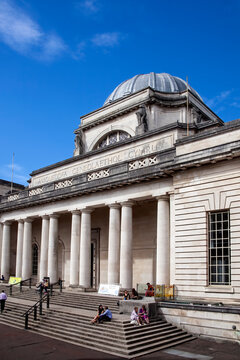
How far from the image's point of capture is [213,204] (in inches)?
651

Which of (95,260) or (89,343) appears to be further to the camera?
(95,260)

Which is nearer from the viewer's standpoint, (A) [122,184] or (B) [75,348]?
(B) [75,348]

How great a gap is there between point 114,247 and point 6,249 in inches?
547

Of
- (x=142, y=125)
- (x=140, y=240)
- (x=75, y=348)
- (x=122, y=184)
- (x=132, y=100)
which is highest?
(x=132, y=100)

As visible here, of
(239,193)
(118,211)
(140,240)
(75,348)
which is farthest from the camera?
(140,240)

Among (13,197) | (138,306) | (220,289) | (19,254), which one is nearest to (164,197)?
(220,289)

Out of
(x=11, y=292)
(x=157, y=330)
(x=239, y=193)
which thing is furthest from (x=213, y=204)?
(x=11, y=292)

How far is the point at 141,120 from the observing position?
28.2 meters

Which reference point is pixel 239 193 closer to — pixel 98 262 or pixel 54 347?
pixel 54 347

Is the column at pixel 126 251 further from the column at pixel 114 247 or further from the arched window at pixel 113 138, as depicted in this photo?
the arched window at pixel 113 138

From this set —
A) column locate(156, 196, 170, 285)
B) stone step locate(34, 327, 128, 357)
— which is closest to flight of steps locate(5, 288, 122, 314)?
column locate(156, 196, 170, 285)

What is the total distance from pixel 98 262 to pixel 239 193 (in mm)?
13736

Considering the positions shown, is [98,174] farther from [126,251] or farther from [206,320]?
[206,320]

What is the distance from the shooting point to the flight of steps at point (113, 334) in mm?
13188
